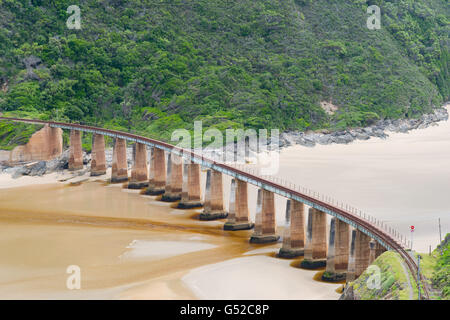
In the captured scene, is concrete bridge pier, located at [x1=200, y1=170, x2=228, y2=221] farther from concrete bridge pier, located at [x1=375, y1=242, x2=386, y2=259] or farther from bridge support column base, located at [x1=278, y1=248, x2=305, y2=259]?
concrete bridge pier, located at [x1=375, y1=242, x2=386, y2=259]

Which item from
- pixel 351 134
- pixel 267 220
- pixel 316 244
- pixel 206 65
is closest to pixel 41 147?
pixel 206 65

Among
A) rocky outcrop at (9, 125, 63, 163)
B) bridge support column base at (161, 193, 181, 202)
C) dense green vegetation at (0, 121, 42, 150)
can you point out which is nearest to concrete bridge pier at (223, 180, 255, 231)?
bridge support column base at (161, 193, 181, 202)

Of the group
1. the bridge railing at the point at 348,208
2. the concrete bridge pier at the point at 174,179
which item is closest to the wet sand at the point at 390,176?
the bridge railing at the point at 348,208

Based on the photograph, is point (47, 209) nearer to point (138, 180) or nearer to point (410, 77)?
point (138, 180)

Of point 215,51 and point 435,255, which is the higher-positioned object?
point 215,51

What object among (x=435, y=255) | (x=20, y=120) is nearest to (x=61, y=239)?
(x=435, y=255)

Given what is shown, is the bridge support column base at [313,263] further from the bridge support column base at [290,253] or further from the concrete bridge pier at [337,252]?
the concrete bridge pier at [337,252]
